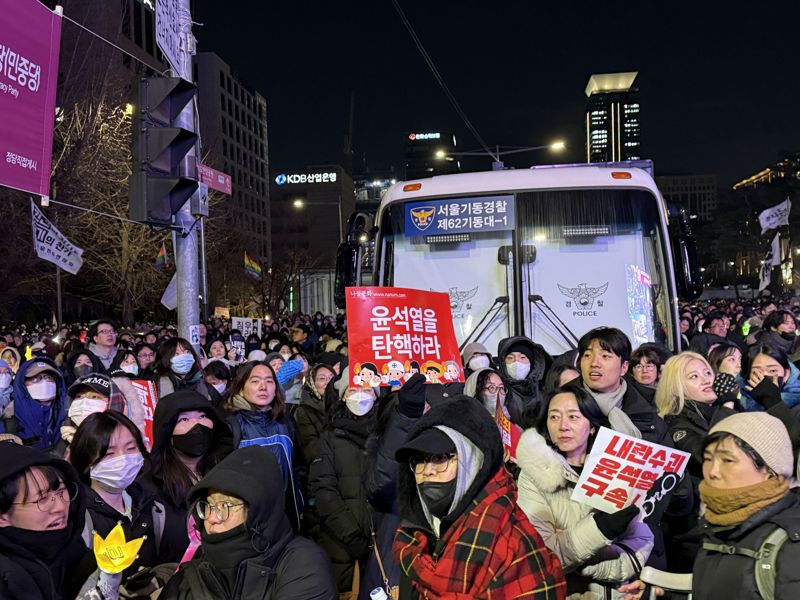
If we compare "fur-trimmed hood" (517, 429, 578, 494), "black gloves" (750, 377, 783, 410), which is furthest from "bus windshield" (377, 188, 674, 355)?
"fur-trimmed hood" (517, 429, 578, 494)

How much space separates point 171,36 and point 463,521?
6.32 metres

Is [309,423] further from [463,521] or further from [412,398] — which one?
[463,521]

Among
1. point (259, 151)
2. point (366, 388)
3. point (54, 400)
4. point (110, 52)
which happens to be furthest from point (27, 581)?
point (259, 151)

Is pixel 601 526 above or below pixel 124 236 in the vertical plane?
below

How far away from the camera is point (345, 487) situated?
16.3ft

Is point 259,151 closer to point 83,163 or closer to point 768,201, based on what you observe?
point 768,201

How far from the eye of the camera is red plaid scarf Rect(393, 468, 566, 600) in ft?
8.36

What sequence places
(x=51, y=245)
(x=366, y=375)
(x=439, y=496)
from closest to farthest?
(x=439, y=496) < (x=366, y=375) < (x=51, y=245)

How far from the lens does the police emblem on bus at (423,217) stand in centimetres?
806

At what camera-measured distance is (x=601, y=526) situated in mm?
3078

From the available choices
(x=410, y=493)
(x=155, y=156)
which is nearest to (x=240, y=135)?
(x=155, y=156)

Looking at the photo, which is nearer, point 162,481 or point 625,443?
point 625,443

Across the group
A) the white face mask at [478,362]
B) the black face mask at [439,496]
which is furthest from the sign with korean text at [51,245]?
the black face mask at [439,496]

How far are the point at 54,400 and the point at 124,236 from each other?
73.3 ft
